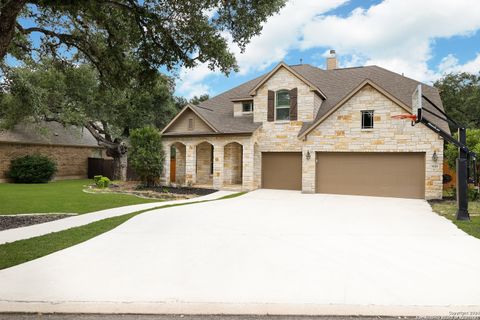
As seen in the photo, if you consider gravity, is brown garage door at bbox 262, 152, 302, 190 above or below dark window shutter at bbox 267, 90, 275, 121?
below

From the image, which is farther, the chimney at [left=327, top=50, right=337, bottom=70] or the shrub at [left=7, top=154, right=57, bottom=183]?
the chimney at [left=327, top=50, right=337, bottom=70]

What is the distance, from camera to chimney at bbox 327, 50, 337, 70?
25.1m

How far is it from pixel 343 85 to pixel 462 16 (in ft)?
23.2

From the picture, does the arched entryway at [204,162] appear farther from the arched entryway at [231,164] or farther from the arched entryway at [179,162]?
the arched entryway at [231,164]

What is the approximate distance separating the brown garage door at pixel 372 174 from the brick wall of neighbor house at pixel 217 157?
149 inches

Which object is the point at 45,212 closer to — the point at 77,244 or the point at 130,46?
the point at 77,244

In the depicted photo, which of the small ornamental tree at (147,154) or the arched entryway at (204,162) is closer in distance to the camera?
the small ornamental tree at (147,154)

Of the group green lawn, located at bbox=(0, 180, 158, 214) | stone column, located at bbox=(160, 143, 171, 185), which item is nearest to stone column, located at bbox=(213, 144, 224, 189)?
stone column, located at bbox=(160, 143, 171, 185)

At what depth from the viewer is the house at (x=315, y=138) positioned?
16062 millimetres

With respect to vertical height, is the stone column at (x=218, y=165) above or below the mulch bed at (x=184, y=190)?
above

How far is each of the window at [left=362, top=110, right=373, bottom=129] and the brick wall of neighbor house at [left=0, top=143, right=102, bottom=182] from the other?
22732 millimetres

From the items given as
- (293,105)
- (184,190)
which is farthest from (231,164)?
(293,105)

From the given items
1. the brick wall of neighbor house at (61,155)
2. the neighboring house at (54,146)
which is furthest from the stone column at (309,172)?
the brick wall of neighbor house at (61,155)

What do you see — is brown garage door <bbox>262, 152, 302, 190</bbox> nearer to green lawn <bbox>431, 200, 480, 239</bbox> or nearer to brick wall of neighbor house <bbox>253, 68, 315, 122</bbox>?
brick wall of neighbor house <bbox>253, 68, 315, 122</bbox>
